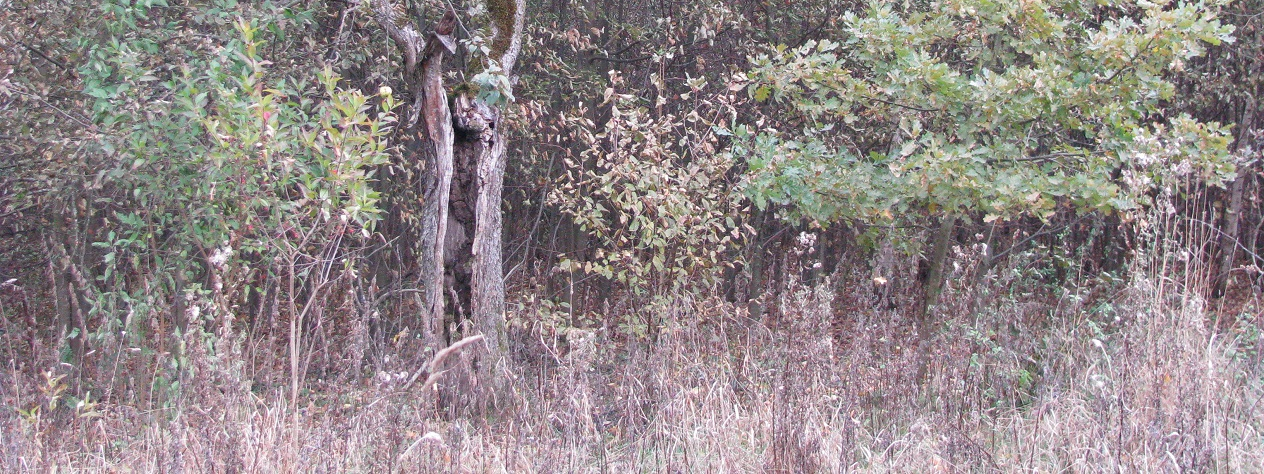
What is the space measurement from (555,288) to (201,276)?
10.7 ft

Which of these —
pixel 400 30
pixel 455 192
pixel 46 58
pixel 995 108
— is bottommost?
pixel 455 192

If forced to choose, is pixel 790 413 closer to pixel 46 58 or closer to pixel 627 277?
pixel 627 277

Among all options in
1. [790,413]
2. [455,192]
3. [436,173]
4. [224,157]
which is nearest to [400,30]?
[436,173]

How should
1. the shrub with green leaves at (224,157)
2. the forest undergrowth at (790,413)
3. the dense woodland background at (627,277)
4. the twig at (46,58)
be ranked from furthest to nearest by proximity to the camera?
the twig at (46,58) < the shrub with green leaves at (224,157) < the dense woodland background at (627,277) < the forest undergrowth at (790,413)

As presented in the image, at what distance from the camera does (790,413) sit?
3.43 m

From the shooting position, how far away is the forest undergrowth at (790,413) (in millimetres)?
3164

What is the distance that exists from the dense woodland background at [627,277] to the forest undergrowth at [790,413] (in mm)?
24

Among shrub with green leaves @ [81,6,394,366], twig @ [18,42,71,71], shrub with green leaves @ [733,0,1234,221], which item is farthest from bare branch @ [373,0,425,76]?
twig @ [18,42,71,71]

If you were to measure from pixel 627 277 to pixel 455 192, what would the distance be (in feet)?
4.74

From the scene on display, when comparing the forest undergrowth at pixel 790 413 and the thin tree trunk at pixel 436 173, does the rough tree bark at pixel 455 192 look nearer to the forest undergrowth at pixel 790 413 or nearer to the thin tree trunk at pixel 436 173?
the thin tree trunk at pixel 436 173

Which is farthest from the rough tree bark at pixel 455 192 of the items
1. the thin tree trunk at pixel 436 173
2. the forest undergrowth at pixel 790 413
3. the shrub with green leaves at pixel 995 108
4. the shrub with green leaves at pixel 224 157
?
the shrub with green leaves at pixel 995 108

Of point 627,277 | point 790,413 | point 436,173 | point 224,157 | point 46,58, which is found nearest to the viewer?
point 790,413

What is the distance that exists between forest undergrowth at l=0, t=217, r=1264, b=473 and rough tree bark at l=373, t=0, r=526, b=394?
521 millimetres

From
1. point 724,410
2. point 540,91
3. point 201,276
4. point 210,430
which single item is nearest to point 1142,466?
point 724,410
